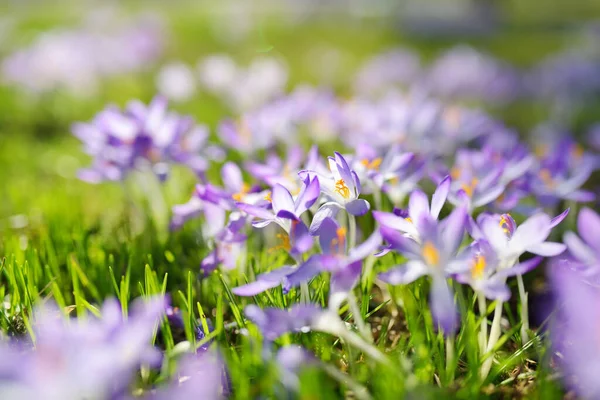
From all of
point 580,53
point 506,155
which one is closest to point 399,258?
point 506,155

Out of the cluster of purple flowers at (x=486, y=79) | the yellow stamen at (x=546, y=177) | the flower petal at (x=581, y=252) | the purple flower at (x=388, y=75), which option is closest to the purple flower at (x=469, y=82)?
the cluster of purple flowers at (x=486, y=79)

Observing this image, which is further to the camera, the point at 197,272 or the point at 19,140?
the point at 19,140

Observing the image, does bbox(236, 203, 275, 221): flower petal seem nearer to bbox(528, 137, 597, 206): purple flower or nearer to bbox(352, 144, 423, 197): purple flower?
bbox(352, 144, 423, 197): purple flower

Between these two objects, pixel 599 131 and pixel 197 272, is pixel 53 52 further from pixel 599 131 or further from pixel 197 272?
pixel 599 131

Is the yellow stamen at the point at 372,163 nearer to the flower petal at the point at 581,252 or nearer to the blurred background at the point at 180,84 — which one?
the flower petal at the point at 581,252

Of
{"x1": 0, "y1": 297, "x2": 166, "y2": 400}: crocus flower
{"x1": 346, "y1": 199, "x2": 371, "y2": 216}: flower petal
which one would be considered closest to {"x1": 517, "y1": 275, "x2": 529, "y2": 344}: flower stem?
{"x1": 346, "y1": 199, "x2": 371, "y2": 216}: flower petal

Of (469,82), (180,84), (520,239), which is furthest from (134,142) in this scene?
(469,82)
